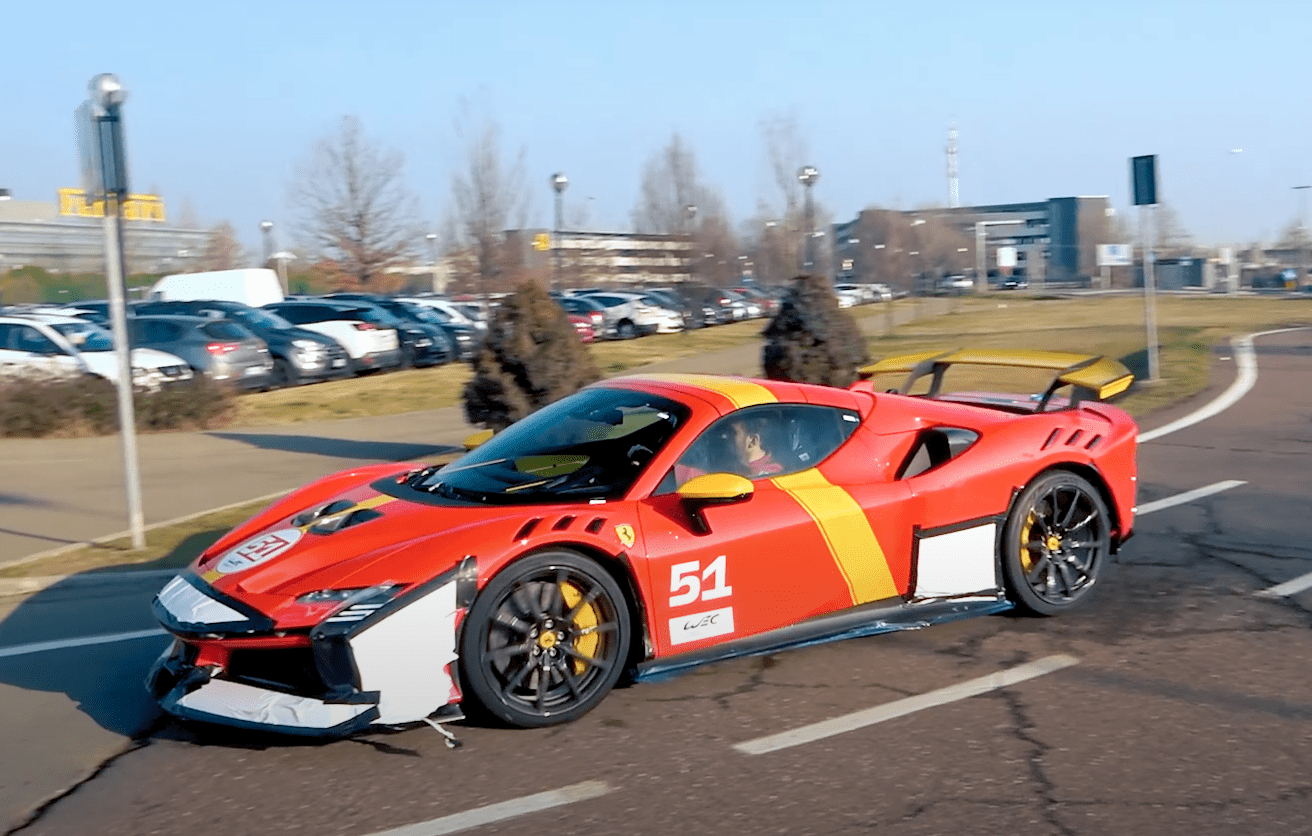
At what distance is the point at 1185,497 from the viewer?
9.63 metres

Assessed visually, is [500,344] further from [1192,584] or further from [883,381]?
[1192,584]

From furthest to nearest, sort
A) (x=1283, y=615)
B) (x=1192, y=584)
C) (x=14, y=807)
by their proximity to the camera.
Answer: (x=1192, y=584) < (x=1283, y=615) < (x=14, y=807)

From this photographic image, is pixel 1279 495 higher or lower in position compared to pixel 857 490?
lower

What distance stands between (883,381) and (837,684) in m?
9.81

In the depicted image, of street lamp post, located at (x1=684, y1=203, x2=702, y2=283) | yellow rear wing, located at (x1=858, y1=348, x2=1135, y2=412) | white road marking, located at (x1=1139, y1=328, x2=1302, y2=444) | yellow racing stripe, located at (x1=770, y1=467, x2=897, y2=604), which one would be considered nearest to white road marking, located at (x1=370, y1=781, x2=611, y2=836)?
yellow racing stripe, located at (x1=770, y1=467, x2=897, y2=604)

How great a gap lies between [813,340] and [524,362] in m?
3.25

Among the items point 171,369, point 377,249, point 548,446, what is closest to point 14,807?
point 548,446

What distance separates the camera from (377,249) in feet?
142

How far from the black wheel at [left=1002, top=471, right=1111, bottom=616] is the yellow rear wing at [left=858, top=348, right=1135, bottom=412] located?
22.5 inches

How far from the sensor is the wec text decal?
541cm

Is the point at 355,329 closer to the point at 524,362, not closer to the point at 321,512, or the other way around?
the point at 524,362

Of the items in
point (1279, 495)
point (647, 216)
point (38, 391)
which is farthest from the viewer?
point (647, 216)

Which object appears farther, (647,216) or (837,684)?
(647,216)

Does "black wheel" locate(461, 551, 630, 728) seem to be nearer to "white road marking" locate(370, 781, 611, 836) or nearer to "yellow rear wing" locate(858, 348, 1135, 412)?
"white road marking" locate(370, 781, 611, 836)
